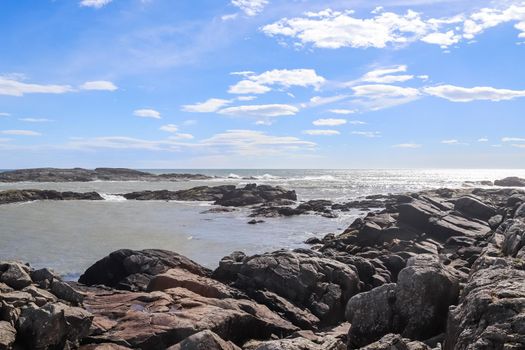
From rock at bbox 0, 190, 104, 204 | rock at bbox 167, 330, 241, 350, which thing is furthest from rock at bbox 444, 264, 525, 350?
rock at bbox 0, 190, 104, 204

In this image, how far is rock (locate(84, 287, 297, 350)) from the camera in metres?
12.7

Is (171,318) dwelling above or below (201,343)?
below

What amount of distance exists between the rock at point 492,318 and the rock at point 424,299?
2.25 meters

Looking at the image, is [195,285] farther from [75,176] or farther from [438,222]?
[75,176]

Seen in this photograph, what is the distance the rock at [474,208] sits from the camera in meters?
36.5

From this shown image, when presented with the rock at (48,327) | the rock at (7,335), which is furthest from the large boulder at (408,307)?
the rock at (7,335)

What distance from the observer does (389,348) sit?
29.6 ft

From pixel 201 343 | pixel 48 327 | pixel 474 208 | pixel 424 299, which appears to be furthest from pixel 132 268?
pixel 474 208

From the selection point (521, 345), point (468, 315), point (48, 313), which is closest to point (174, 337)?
point (48, 313)

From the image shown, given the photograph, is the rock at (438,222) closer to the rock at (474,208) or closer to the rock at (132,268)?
the rock at (474,208)

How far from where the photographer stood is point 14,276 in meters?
14.6

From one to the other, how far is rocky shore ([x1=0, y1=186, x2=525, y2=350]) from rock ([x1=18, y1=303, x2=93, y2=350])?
0.02m

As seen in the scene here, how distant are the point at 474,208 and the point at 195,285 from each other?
2759 centimetres

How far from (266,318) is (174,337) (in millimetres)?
3940
